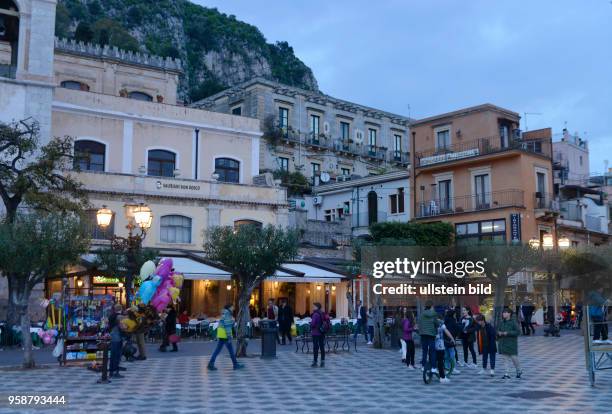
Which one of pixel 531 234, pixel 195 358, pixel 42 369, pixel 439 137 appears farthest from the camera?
pixel 439 137

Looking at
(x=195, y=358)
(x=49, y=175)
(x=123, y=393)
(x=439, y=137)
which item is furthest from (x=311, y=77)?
(x=123, y=393)

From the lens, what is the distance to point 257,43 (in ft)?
291

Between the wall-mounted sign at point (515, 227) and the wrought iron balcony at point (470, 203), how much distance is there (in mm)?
764

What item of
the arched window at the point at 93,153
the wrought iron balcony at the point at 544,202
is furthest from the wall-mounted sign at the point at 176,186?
the wrought iron balcony at the point at 544,202

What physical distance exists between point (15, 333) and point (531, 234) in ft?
90.7

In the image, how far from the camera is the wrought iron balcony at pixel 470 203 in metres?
39.1

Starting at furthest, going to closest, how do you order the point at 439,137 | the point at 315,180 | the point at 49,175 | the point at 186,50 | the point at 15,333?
the point at 186,50 < the point at 315,180 < the point at 439,137 < the point at 49,175 < the point at 15,333

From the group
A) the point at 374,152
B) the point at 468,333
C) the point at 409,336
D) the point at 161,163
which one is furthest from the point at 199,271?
the point at 374,152

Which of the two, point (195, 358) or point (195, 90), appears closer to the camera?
point (195, 358)

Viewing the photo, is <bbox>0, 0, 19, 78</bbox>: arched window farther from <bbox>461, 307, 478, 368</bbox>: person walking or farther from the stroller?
<bbox>461, 307, 478, 368</bbox>: person walking

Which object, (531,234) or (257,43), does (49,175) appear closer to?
(531,234)

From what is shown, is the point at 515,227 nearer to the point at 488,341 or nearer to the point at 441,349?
the point at 488,341

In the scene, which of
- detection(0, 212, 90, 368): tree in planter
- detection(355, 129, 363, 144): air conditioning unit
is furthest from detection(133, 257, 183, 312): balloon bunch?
detection(355, 129, 363, 144): air conditioning unit

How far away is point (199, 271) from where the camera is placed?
27.9 meters
